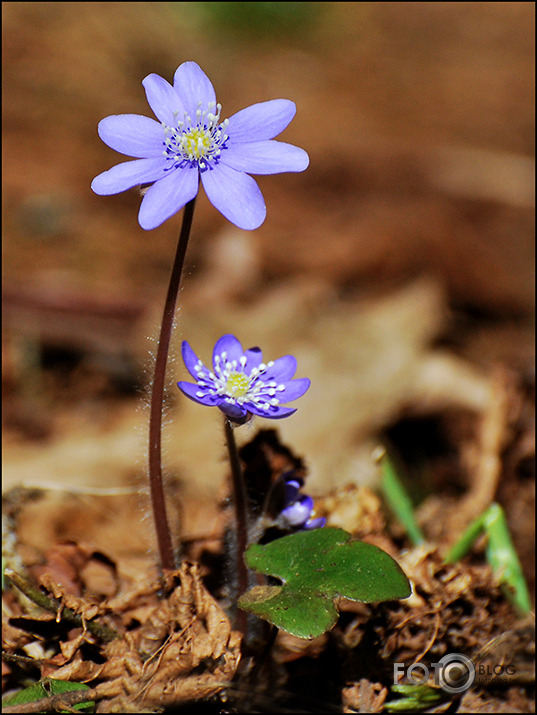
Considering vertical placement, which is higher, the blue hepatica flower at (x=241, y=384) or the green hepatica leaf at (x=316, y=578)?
the blue hepatica flower at (x=241, y=384)

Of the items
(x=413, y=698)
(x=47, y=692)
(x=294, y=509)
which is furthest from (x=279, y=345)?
(x=47, y=692)

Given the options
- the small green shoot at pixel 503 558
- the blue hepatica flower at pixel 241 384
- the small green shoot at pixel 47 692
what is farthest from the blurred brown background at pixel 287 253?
the small green shoot at pixel 503 558

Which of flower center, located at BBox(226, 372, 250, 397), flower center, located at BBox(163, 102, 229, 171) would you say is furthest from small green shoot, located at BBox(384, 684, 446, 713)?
flower center, located at BBox(163, 102, 229, 171)

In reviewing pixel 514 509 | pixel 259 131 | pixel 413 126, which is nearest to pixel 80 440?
pixel 514 509

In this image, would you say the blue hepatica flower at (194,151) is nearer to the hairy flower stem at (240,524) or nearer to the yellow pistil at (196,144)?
the yellow pistil at (196,144)

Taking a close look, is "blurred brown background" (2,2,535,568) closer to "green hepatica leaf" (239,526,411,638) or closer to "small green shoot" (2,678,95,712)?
"green hepatica leaf" (239,526,411,638)

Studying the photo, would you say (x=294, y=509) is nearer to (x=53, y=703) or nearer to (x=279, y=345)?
(x=53, y=703)

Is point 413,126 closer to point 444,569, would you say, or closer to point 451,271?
point 451,271
